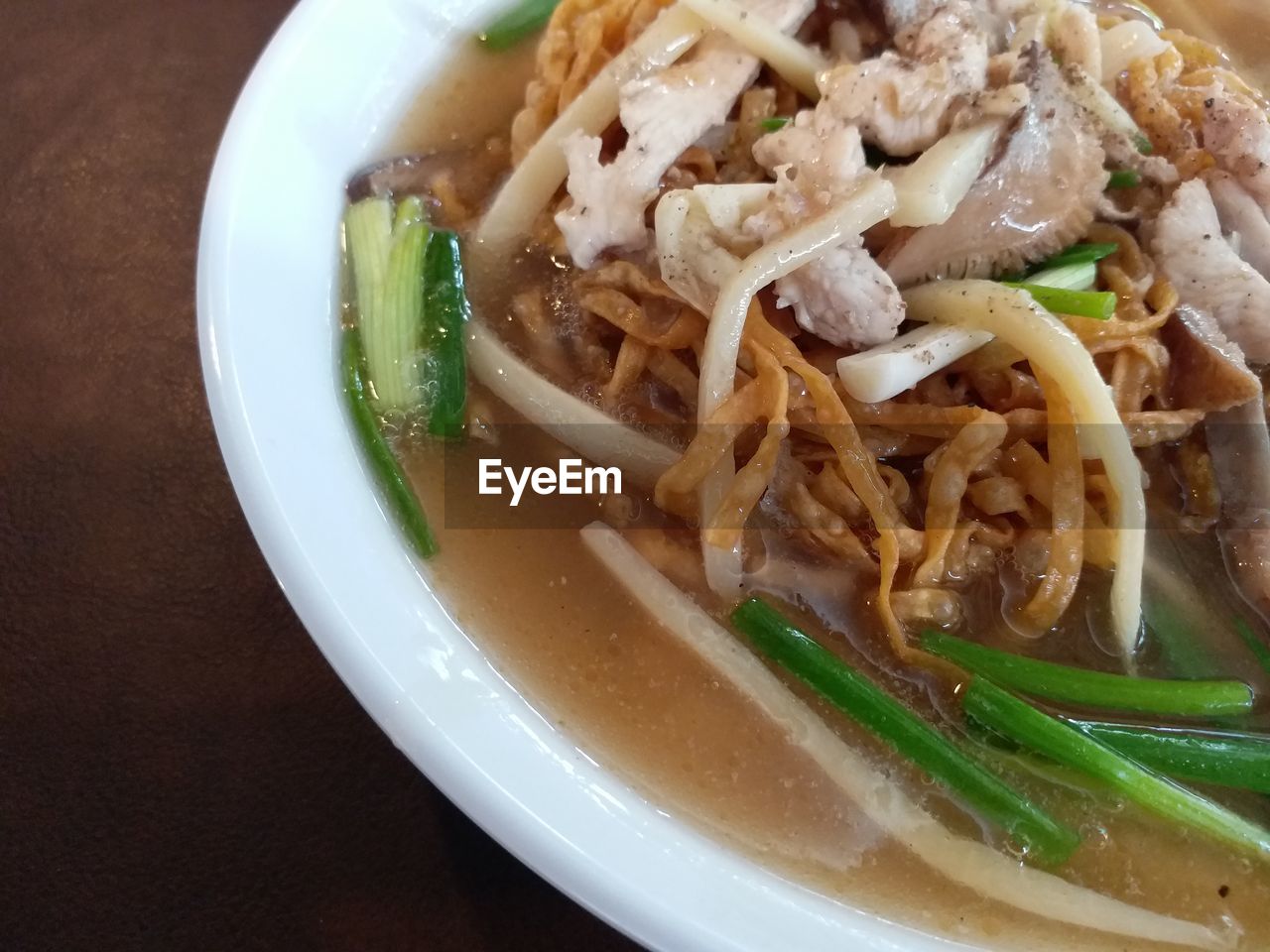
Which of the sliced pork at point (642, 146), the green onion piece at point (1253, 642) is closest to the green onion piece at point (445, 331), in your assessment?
the sliced pork at point (642, 146)

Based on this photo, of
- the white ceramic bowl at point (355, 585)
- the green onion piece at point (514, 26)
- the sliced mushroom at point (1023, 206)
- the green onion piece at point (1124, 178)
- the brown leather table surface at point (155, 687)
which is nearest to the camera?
the white ceramic bowl at point (355, 585)

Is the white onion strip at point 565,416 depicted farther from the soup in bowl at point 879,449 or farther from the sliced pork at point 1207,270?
the sliced pork at point 1207,270

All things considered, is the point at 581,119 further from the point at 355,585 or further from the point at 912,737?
the point at 912,737

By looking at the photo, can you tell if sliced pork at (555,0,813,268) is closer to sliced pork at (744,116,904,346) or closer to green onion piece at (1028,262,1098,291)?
sliced pork at (744,116,904,346)

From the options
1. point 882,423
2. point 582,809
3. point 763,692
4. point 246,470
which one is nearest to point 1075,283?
point 882,423

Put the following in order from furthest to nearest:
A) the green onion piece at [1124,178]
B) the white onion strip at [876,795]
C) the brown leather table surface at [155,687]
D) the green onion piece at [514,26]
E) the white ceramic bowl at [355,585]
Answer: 1. the green onion piece at [514,26]
2. the green onion piece at [1124,178]
3. the brown leather table surface at [155,687]
4. the white onion strip at [876,795]
5. the white ceramic bowl at [355,585]

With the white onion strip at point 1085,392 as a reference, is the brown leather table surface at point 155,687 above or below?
below

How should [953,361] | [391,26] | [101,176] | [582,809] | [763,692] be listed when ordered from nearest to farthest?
[582,809]
[763,692]
[953,361]
[391,26]
[101,176]

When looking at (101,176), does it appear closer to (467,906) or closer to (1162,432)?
(467,906)
